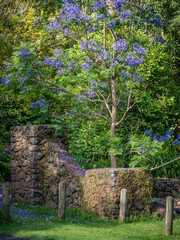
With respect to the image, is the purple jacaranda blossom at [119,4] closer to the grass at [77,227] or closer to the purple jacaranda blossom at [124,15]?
the purple jacaranda blossom at [124,15]

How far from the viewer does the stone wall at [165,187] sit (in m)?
Result: 12.6

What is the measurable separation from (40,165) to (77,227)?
3224 millimetres

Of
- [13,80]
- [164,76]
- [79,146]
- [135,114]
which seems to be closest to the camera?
[13,80]

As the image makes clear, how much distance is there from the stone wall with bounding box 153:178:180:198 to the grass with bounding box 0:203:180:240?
10.3ft

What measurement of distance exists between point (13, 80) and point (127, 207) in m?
5.13

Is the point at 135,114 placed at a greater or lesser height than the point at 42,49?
lesser

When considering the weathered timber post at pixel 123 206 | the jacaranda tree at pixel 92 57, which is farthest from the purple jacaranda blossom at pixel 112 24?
the weathered timber post at pixel 123 206

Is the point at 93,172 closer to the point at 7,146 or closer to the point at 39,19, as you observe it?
the point at 39,19

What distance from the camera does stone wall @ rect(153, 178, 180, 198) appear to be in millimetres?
12609

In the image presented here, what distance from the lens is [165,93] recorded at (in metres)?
17.4

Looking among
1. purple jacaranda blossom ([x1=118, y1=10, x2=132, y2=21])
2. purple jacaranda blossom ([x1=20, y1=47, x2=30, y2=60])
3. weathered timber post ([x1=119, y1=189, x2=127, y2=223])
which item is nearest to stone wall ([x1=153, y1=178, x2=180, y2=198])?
weathered timber post ([x1=119, y1=189, x2=127, y2=223])

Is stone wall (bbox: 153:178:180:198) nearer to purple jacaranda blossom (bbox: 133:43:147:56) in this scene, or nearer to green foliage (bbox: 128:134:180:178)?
green foliage (bbox: 128:134:180:178)

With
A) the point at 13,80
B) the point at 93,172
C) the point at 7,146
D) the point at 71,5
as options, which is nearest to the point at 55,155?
the point at 93,172

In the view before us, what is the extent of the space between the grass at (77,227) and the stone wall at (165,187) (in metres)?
3.14
